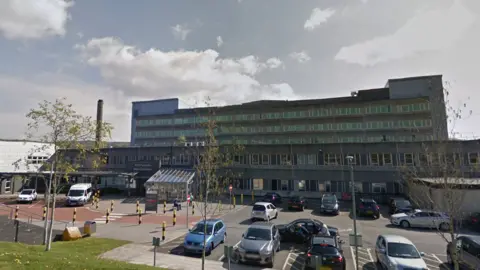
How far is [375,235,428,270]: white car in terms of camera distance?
12359 millimetres

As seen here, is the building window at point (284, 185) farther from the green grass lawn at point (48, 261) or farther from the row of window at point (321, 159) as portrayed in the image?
the green grass lawn at point (48, 261)

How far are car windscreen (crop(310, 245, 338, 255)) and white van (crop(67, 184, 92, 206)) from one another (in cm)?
3100

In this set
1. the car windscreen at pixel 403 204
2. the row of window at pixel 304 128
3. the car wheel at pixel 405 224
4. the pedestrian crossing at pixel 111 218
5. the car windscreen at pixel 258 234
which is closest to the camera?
the car windscreen at pixel 258 234

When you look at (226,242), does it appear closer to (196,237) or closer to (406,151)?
(196,237)

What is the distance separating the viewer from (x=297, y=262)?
1491cm

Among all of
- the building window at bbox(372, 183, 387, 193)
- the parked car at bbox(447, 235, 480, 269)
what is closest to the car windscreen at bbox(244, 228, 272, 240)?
the parked car at bbox(447, 235, 480, 269)

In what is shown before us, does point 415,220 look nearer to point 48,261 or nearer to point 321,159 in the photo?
point 321,159

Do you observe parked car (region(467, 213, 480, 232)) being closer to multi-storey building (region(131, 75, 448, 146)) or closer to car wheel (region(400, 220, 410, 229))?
car wheel (region(400, 220, 410, 229))

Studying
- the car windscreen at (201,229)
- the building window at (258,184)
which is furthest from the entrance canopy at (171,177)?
the car windscreen at (201,229)

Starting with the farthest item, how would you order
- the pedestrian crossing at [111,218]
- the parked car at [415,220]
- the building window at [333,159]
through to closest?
1. the building window at [333,159]
2. the pedestrian crossing at [111,218]
3. the parked car at [415,220]

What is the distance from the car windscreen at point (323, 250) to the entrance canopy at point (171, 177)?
85.7ft

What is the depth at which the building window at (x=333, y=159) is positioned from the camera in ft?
142

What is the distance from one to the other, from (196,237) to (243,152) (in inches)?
1257

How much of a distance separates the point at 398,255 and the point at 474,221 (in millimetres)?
16843
